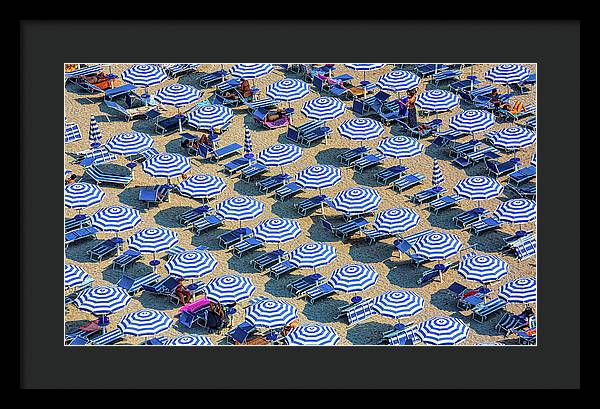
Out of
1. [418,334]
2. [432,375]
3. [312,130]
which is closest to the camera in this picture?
[432,375]

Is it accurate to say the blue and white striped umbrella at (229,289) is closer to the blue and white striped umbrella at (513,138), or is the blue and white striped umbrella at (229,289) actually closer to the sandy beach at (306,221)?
the sandy beach at (306,221)

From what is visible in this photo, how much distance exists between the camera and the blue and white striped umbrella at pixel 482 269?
4809 centimetres

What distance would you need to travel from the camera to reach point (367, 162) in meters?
54.3

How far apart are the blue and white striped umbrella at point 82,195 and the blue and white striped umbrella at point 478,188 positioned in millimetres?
11137

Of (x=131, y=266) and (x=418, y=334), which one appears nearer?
(x=418, y=334)

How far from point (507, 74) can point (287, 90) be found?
785 cm

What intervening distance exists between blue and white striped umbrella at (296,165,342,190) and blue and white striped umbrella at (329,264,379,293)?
15.4 feet

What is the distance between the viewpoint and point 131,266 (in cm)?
4947

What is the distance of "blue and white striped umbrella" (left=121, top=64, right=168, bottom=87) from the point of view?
57500 millimetres

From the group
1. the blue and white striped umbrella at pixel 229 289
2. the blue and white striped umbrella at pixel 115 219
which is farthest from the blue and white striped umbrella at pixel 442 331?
the blue and white striped umbrella at pixel 115 219

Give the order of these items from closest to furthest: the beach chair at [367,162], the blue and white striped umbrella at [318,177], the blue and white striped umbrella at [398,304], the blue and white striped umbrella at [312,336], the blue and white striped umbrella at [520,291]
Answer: the blue and white striped umbrella at [312,336]
the blue and white striped umbrella at [398,304]
the blue and white striped umbrella at [520,291]
the blue and white striped umbrella at [318,177]
the beach chair at [367,162]
